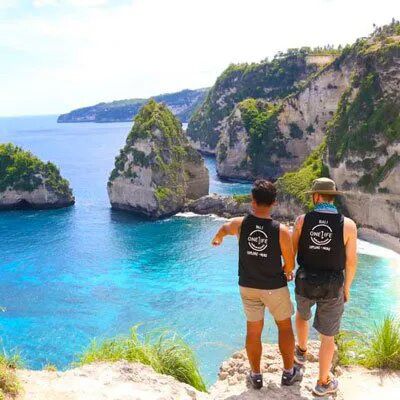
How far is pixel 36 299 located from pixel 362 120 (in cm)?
4164

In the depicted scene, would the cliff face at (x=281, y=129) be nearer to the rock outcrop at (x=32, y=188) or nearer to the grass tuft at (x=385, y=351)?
the rock outcrop at (x=32, y=188)

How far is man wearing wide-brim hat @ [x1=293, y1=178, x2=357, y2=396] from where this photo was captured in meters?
7.27

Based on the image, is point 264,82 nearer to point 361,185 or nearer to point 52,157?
point 52,157

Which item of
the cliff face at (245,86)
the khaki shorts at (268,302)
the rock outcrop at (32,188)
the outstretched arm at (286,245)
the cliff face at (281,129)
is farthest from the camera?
the cliff face at (245,86)

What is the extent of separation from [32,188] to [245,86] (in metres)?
75.2

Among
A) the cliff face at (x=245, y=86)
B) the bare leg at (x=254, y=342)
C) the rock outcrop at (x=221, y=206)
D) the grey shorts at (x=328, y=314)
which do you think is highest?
the cliff face at (x=245, y=86)

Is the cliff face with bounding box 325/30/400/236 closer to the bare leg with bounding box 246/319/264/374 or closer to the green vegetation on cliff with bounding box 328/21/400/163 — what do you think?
the green vegetation on cliff with bounding box 328/21/400/163

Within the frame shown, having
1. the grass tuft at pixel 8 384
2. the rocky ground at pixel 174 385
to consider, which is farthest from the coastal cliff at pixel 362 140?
the grass tuft at pixel 8 384

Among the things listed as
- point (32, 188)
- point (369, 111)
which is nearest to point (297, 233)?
point (369, 111)

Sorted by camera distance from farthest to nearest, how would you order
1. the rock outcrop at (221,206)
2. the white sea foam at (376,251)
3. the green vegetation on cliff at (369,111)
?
the rock outcrop at (221,206) < the green vegetation on cliff at (369,111) < the white sea foam at (376,251)

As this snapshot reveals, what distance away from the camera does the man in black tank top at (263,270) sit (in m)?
7.27

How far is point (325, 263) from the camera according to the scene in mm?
7297

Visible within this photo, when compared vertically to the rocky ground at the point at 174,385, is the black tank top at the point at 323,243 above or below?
above

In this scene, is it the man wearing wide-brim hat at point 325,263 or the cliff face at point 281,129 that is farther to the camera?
the cliff face at point 281,129
